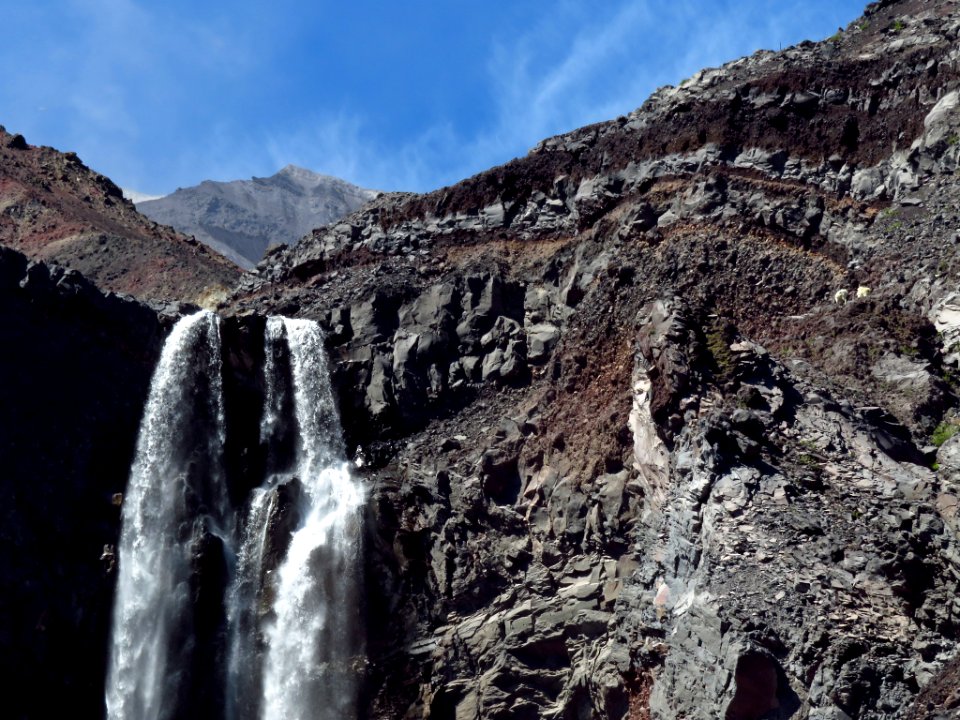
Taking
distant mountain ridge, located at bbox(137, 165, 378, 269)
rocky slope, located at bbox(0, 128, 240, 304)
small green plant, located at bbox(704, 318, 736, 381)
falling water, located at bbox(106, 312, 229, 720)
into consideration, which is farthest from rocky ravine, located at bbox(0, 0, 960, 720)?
distant mountain ridge, located at bbox(137, 165, 378, 269)

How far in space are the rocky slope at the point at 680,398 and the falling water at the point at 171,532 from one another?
4.92 metres

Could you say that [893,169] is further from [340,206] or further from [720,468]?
[340,206]

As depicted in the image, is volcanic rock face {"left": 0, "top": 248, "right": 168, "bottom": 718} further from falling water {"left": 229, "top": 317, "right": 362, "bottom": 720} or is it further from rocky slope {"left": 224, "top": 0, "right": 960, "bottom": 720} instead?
rocky slope {"left": 224, "top": 0, "right": 960, "bottom": 720}

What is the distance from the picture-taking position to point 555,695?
24.5m

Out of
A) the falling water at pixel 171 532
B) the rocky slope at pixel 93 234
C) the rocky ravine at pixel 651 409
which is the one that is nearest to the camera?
the rocky ravine at pixel 651 409

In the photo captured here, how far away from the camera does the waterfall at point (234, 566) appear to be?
89.1ft

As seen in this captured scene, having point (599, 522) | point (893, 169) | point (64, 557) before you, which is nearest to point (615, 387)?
point (599, 522)

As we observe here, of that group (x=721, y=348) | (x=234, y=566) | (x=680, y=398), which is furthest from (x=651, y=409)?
(x=234, y=566)

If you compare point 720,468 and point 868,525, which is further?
point 720,468

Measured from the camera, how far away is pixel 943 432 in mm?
21891

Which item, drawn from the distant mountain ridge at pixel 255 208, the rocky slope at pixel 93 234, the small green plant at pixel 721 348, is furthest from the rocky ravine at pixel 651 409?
the distant mountain ridge at pixel 255 208

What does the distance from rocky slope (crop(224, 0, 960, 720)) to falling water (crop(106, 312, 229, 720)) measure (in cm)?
492

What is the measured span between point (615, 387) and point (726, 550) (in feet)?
29.1

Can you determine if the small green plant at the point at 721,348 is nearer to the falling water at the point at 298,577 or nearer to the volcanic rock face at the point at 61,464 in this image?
the falling water at the point at 298,577
